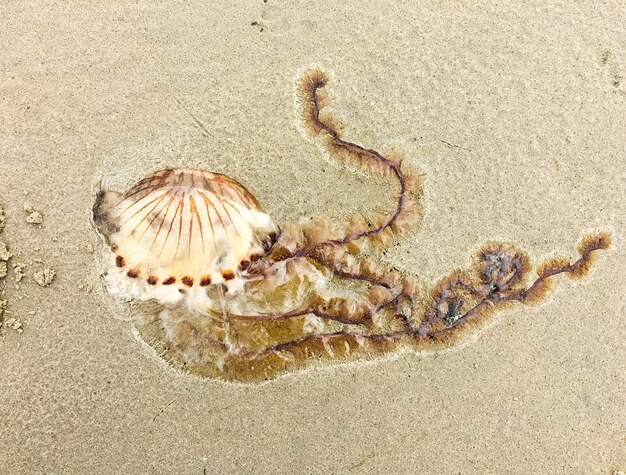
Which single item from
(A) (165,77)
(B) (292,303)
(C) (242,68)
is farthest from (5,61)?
(B) (292,303)

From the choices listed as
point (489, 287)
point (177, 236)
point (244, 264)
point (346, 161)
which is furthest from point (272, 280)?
point (489, 287)

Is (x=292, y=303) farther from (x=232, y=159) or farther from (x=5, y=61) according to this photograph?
(x=5, y=61)

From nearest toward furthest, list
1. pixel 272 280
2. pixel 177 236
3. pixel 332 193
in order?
pixel 177 236 → pixel 272 280 → pixel 332 193

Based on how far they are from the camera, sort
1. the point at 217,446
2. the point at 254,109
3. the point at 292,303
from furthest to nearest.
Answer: the point at 254,109 < the point at 292,303 < the point at 217,446

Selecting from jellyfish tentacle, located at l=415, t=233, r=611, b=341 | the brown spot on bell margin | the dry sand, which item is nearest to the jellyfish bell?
the brown spot on bell margin

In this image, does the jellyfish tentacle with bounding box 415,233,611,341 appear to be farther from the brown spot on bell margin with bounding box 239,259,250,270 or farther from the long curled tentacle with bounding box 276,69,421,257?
the brown spot on bell margin with bounding box 239,259,250,270

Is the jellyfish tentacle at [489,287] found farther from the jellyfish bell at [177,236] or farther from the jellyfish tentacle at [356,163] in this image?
the jellyfish bell at [177,236]

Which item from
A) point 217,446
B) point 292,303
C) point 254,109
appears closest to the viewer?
point 217,446

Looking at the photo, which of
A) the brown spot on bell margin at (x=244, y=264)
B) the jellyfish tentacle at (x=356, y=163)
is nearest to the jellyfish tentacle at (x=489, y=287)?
the jellyfish tentacle at (x=356, y=163)

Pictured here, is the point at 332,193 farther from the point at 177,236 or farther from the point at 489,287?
the point at 489,287
